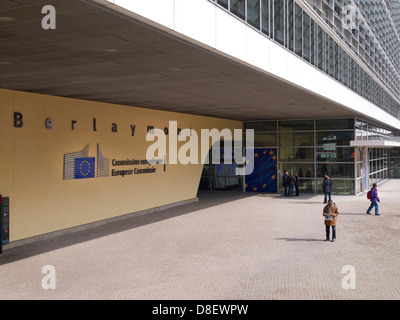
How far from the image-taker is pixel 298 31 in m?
14.8

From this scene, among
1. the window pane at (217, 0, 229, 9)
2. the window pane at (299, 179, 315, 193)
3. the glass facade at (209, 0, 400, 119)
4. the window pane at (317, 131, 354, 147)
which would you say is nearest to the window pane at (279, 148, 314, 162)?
the window pane at (317, 131, 354, 147)

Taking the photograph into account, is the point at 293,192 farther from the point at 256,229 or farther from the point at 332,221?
the point at 332,221

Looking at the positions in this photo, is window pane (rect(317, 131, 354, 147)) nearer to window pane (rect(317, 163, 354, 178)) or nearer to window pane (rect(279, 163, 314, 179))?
window pane (rect(317, 163, 354, 178))

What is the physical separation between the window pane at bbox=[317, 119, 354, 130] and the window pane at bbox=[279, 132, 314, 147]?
74 centimetres

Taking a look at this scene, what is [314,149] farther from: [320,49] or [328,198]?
[320,49]

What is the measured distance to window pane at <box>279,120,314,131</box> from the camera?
989 inches

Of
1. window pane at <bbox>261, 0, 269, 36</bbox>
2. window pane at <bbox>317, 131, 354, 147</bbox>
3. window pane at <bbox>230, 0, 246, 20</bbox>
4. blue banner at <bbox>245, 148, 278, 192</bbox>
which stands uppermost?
window pane at <bbox>261, 0, 269, 36</bbox>

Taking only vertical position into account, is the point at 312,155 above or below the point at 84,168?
above

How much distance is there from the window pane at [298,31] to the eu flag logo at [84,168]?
315 inches

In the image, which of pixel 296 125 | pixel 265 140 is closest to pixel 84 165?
pixel 265 140

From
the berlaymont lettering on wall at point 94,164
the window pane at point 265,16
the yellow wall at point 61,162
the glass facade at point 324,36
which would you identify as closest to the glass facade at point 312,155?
the glass facade at point 324,36

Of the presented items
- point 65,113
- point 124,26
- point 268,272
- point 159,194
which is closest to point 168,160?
point 159,194

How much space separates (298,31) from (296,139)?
37.7 feet

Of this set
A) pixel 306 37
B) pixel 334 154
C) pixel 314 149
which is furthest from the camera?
pixel 314 149
